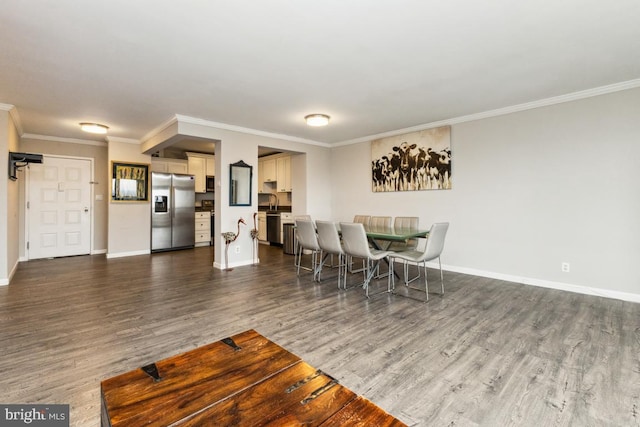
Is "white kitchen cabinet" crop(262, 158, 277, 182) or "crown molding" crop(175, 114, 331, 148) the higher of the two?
"crown molding" crop(175, 114, 331, 148)

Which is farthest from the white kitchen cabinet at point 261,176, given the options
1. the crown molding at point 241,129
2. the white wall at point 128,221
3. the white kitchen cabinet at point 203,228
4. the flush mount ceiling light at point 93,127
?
the flush mount ceiling light at point 93,127

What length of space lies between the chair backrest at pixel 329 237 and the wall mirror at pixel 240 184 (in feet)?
6.08

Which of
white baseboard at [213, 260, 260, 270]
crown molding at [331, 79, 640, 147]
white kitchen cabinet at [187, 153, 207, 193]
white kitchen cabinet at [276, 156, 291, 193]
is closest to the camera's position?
crown molding at [331, 79, 640, 147]

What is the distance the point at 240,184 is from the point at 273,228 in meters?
2.61

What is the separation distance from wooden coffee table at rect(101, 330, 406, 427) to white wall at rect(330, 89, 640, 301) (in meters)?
4.09

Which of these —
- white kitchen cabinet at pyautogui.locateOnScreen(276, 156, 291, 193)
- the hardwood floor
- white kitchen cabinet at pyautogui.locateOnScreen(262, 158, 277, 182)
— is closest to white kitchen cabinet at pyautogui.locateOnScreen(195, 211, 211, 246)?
white kitchen cabinet at pyautogui.locateOnScreen(262, 158, 277, 182)

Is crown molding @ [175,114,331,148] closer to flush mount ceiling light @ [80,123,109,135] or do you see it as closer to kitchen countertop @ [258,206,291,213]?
flush mount ceiling light @ [80,123,109,135]

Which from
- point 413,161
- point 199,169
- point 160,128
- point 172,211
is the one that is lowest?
point 172,211

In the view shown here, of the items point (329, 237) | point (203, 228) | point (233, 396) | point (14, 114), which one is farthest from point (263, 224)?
point (233, 396)

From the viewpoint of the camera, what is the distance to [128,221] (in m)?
6.21

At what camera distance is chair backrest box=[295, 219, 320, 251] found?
166 inches

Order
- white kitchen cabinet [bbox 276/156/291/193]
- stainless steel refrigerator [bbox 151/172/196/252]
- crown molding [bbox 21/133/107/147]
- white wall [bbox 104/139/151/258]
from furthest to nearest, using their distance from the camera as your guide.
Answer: white kitchen cabinet [bbox 276/156/291/193] → stainless steel refrigerator [bbox 151/172/196/252] → white wall [bbox 104/139/151/258] → crown molding [bbox 21/133/107/147]

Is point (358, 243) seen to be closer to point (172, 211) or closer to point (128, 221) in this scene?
point (172, 211)

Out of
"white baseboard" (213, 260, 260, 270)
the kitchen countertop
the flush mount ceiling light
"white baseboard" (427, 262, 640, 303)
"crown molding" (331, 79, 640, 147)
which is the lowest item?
"white baseboard" (427, 262, 640, 303)
